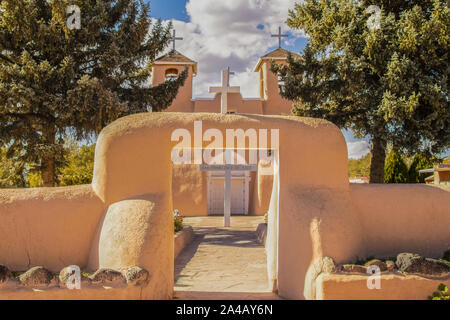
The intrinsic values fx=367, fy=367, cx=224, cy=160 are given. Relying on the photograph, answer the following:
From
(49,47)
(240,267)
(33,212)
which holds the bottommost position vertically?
(240,267)

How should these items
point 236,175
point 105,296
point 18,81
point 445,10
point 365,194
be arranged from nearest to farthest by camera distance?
point 105,296, point 365,194, point 445,10, point 18,81, point 236,175

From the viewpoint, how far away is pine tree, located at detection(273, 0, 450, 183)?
934 cm

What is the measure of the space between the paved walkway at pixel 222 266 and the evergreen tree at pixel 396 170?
28.3ft

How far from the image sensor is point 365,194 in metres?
5.82

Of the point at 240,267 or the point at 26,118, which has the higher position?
the point at 26,118

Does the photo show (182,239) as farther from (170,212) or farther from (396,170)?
(396,170)

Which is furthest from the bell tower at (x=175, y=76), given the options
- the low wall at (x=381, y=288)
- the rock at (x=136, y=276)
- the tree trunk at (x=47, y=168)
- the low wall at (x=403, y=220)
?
the low wall at (x=381, y=288)

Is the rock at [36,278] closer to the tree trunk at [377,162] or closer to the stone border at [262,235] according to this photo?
the stone border at [262,235]

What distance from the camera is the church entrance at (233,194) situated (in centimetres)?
1847

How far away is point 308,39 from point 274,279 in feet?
27.2

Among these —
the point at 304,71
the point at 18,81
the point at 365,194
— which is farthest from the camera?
the point at 304,71

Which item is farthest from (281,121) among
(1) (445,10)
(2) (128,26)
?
(2) (128,26)

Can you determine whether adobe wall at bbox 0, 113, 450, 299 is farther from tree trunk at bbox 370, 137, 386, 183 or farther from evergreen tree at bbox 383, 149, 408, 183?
evergreen tree at bbox 383, 149, 408, 183

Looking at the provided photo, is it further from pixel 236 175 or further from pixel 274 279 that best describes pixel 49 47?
pixel 236 175
